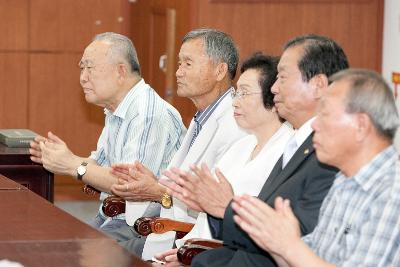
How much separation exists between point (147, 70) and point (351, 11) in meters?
1.82

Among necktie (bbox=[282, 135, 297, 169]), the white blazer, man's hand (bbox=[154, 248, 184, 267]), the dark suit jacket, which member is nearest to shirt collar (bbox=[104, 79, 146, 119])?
the white blazer

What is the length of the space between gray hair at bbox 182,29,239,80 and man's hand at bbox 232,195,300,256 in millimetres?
1823

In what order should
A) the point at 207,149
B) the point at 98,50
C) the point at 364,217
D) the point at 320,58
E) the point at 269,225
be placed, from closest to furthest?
the point at 364,217 < the point at 269,225 < the point at 320,58 < the point at 207,149 < the point at 98,50

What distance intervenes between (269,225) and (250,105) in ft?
4.01

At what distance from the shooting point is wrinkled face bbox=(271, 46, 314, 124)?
3.51 m

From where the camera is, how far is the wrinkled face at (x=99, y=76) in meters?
5.00

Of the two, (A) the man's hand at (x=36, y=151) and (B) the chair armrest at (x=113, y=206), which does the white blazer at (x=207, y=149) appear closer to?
(B) the chair armrest at (x=113, y=206)

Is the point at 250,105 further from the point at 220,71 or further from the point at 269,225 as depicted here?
the point at 269,225

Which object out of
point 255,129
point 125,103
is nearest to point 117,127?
point 125,103

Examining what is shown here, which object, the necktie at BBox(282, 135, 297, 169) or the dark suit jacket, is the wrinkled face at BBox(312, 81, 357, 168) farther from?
the necktie at BBox(282, 135, 297, 169)

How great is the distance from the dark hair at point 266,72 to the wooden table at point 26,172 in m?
1.56

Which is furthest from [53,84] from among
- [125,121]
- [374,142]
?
[374,142]

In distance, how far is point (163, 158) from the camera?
4.83 metres

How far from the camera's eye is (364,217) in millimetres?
2750
